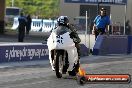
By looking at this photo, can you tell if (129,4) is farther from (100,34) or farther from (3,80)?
(3,80)

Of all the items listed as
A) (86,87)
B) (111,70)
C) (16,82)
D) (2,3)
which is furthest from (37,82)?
(2,3)

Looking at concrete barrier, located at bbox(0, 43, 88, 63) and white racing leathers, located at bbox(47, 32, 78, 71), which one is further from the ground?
white racing leathers, located at bbox(47, 32, 78, 71)

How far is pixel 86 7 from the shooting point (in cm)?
5766

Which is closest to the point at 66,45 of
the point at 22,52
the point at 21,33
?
the point at 22,52

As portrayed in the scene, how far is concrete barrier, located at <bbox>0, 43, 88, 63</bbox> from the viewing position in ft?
53.3

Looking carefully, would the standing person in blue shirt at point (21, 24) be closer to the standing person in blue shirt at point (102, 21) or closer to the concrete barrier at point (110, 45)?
the concrete barrier at point (110, 45)

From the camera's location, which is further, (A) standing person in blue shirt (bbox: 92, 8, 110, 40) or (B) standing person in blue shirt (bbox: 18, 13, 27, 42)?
(B) standing person in blue shirt (bbox: 18, 13, 27, 42)

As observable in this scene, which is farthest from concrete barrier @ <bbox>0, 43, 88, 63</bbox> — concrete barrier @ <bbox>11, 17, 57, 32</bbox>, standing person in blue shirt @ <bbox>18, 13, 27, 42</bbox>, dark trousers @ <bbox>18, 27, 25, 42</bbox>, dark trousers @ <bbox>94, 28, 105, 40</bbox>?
concrete barrier @ <bbox>11, 17, 57, 32</bbox>

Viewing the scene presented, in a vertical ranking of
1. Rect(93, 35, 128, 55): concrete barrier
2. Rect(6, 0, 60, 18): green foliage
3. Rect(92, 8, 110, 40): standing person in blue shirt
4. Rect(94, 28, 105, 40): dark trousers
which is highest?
Rect(6, 0, 60, 18): green foliage

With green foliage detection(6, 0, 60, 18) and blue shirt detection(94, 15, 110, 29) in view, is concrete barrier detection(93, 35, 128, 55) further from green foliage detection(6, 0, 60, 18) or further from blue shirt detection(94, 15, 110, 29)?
green foliage detection(6, 0, 60, 18)

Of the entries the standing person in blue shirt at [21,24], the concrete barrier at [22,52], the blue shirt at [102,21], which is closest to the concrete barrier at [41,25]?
the standing person in blue shirt at [21,24]

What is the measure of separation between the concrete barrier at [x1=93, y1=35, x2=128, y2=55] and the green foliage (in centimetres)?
7637

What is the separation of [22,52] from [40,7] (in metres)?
85.0

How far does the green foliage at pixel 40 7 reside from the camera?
3937 inches
